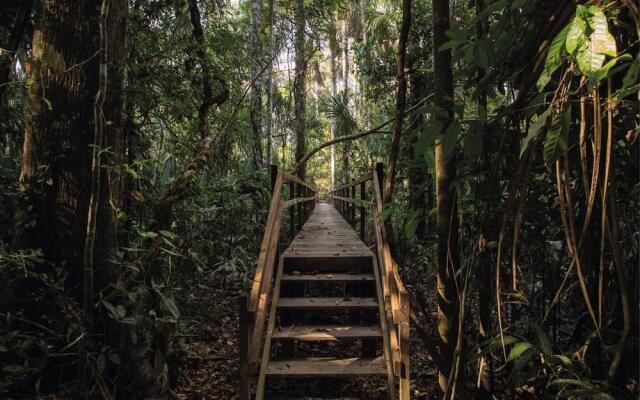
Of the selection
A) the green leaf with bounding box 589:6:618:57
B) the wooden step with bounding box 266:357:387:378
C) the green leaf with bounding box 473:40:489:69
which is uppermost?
the green leaf with bounding box 473:40:489:69

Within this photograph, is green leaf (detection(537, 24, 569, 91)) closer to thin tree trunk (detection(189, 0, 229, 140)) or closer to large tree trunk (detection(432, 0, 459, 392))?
large tree trunk (detection(432, 0, 459, 392))

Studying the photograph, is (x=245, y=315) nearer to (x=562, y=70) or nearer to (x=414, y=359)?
(x=562, y=70)

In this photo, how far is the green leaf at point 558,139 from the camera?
1.36 m

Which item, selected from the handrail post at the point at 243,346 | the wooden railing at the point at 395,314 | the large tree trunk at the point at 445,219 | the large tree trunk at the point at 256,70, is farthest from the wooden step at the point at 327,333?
the large tree trunk at the point at 256,70

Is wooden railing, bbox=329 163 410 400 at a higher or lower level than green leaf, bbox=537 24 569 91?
lower

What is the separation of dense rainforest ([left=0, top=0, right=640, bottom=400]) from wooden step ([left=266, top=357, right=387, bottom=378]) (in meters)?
0.51

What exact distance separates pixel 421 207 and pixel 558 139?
138 centimetres

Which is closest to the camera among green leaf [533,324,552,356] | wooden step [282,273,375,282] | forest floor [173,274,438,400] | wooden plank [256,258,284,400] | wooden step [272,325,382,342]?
green leaf [533,324,552,356]

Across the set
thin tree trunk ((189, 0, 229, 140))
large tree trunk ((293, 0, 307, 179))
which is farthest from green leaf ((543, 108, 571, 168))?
large tree trunk ((293, 0, 307, 179))

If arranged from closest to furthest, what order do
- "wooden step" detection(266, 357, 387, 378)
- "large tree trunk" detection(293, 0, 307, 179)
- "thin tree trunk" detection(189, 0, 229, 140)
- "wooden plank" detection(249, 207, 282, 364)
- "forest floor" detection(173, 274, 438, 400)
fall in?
"wooden plank" detection(249, 207, 282, 364) → "wooden step" detection(266, 357, 387, 378) → "forest floor" detection(173, 274, 438, 400) → "thin tree trunk" detection(189, 0, 229, 140) → "large tree trunk" detection(293, 0, 307, 179)

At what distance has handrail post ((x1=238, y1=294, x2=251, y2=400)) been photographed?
278cm

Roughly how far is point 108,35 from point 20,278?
1878 millimetres

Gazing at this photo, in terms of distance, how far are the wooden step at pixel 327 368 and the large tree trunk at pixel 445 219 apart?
1.07 meters

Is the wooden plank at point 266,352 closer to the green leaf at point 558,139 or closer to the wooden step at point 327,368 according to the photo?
the wooden step at point 327,368
